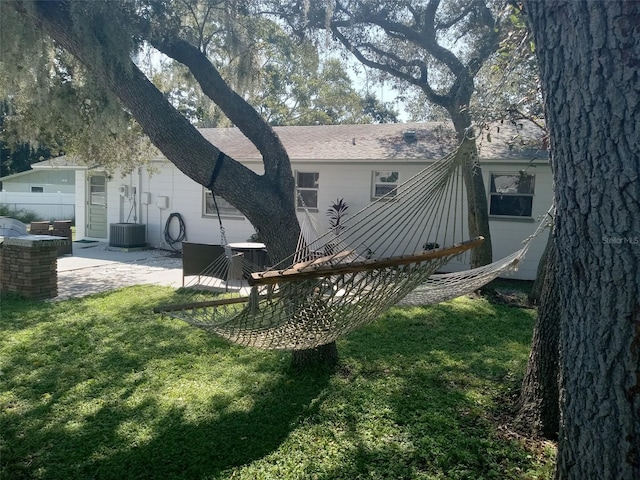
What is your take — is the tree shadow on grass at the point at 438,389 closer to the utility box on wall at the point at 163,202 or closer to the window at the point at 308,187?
the window at the point at 308,187

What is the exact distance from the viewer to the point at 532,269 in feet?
26.8

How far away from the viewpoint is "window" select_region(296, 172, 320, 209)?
963cm

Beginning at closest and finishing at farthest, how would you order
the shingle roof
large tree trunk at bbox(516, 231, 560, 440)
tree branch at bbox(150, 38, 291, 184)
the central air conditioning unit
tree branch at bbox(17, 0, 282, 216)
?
large tree trunk at bbox(516, 231, 560, 440) < tree branch at bbox(17, 0, 282, 216) < tree branch at bbox(150, 38, 291, 184) < the shingle roof < the central air conditioning unit

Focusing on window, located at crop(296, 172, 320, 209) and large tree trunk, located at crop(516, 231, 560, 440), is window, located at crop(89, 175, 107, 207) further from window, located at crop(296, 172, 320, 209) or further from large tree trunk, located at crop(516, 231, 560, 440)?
large tree trunk, located at crop(516, 231, 560, 440)

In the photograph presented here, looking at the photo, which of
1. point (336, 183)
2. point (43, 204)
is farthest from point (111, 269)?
point (43, 204)

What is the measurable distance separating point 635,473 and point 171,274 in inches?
284

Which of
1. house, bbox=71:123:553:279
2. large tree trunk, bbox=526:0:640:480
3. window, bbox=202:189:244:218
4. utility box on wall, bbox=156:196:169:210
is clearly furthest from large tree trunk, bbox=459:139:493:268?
utility box on wall, bbox=156:196:169:210

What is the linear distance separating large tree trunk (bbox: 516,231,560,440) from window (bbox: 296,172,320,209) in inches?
272

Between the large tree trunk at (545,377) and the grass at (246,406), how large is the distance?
0.57 feet

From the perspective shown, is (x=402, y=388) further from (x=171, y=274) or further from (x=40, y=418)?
(x=171, y=274)

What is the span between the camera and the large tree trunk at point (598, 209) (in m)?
1.33

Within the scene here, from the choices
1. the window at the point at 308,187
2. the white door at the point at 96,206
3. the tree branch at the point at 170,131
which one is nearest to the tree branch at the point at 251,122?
the tree branch at the point at 170,131

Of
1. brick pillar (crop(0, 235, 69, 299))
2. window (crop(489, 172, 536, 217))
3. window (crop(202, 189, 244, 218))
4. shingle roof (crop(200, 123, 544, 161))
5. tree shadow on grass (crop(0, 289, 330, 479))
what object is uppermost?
shingle roof (crop(200, 123, 544, 161))

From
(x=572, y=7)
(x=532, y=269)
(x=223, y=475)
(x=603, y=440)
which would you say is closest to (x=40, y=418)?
(x=223, y=475)
